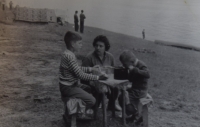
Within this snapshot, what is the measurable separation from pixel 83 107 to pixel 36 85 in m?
3.29

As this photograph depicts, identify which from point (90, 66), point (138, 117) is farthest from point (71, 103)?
point (138, 117)

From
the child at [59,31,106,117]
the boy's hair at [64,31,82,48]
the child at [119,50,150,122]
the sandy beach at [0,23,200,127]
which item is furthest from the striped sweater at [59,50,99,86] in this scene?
the sandy beach at [0,23,200,127]

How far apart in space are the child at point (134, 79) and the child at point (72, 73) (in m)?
0.46

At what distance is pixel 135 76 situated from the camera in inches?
179

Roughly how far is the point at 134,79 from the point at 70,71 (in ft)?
3.53

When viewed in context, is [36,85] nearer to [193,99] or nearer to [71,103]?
[71,103]

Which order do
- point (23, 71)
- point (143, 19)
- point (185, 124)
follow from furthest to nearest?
point (143, 19), point (23, 71), point (185, 124)

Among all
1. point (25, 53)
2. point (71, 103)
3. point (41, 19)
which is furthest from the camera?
point (41, 19)

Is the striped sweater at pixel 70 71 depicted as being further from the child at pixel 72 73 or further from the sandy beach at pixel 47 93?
the sandy beach at pixel 47 93

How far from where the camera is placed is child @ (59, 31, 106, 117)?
13.6 ft

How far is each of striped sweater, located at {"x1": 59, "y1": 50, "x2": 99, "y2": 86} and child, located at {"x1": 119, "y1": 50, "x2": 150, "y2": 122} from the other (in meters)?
0.56

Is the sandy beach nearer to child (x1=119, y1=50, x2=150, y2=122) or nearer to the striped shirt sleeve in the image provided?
child (x1=119, y1=50, x2=150, y2=122)

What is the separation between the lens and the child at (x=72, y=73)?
4.13 metres

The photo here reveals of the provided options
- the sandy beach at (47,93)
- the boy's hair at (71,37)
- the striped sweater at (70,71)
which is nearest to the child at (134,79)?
the sandy beach at (47,93)
